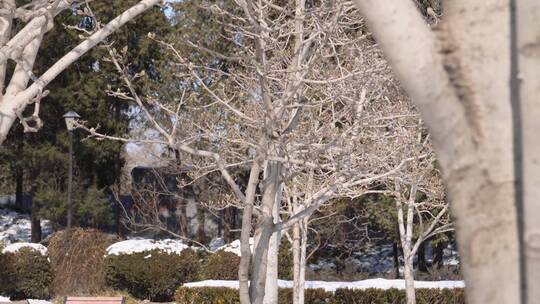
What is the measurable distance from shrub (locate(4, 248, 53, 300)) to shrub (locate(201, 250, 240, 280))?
3.52 metres

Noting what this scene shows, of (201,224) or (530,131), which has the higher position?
(201,224)

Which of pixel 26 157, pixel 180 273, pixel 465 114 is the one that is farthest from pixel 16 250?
pixel 465 114

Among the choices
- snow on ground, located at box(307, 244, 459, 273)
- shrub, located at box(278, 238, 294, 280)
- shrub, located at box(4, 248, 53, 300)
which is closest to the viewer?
shrub, located at box(4, 248, 53, 300)

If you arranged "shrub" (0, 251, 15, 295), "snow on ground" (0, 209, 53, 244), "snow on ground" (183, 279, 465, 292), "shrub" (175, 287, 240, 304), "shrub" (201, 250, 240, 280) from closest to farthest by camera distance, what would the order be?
"shrub" (175, 287, 240, 304), "snow on ground" (183, 279, 465, 292), "shrub" (0, 251, 15, 295), "shrub" (201, 250, 240, 280), "snow on ground" (0, 209, 53, 244)

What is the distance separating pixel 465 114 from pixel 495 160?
13cm

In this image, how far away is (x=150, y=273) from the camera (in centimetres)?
1822

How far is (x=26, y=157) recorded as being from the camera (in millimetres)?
26516

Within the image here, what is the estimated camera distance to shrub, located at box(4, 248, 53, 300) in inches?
661

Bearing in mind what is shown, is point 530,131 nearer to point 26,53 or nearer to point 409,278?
point 26,53

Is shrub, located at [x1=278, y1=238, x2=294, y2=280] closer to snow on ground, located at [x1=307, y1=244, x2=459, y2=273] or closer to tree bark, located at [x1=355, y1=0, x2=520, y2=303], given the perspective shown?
snow on ground, located at [x1=307, y1=244, x2=459, y2=273]

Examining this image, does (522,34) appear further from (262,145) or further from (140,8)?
(140,8)

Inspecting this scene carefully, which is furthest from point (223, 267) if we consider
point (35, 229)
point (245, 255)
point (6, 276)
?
point (245, 255)

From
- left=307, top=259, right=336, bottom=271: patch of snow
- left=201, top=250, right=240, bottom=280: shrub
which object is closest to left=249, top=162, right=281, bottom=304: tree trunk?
left=201, top=250, right=240, bottom=280: shrub

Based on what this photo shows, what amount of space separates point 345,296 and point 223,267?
12.5 ft
